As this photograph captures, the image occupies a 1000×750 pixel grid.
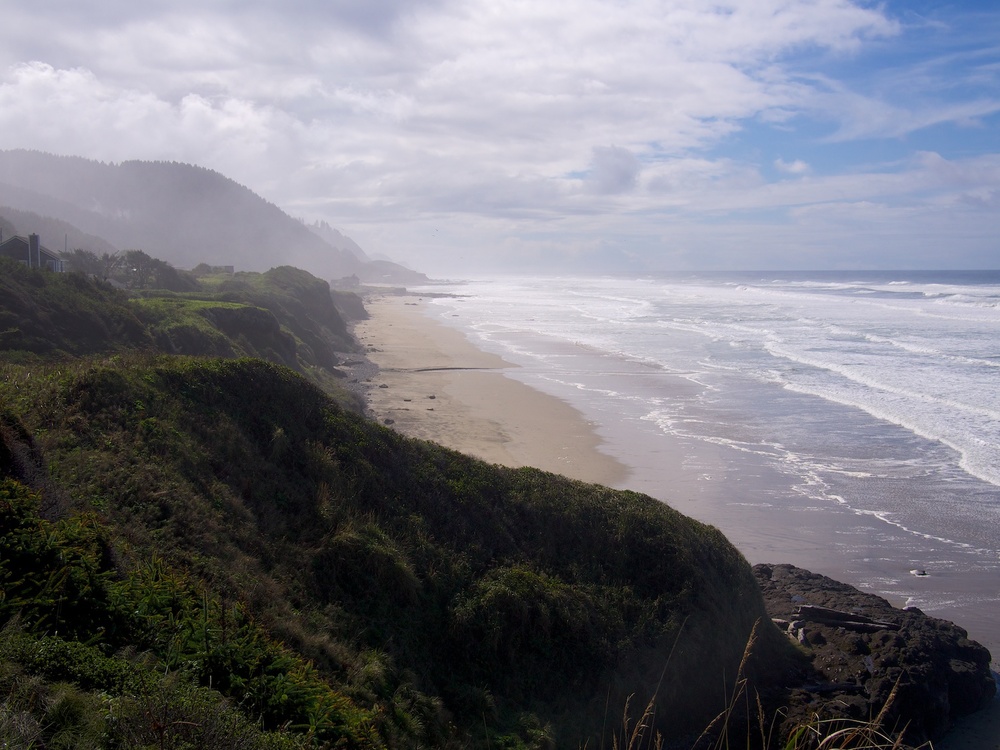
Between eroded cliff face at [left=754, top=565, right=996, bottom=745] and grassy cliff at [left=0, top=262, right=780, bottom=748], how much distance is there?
1.00 meters

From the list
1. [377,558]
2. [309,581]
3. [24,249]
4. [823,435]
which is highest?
[24,249]

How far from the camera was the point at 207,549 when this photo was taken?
22.7ft

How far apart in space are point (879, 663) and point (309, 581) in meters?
7.44

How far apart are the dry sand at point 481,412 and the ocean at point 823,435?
0.97 metres

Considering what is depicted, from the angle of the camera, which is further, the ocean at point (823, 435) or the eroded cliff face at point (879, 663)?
the ocean at point (823, 435)

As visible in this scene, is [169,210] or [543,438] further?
[169,210]

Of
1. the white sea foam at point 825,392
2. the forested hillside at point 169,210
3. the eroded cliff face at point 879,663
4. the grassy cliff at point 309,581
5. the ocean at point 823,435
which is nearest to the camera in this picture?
the grassy cliff at point 309,581

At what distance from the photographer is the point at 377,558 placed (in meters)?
7.95

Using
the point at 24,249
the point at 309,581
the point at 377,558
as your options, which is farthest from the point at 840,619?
the point at 24,249

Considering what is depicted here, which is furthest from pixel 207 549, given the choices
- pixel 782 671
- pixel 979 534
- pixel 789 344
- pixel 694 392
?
pixel 789 344

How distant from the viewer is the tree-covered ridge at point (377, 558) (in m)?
6.43

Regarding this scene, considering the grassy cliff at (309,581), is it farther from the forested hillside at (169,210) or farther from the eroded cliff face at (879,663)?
the forested hillside at (169,210)

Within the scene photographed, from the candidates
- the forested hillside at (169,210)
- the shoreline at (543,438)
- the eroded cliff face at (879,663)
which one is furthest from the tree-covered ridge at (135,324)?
the forested hillside at (169,210)

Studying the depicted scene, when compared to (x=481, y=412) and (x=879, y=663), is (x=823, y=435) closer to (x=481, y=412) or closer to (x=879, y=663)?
(x=481, y=412)
